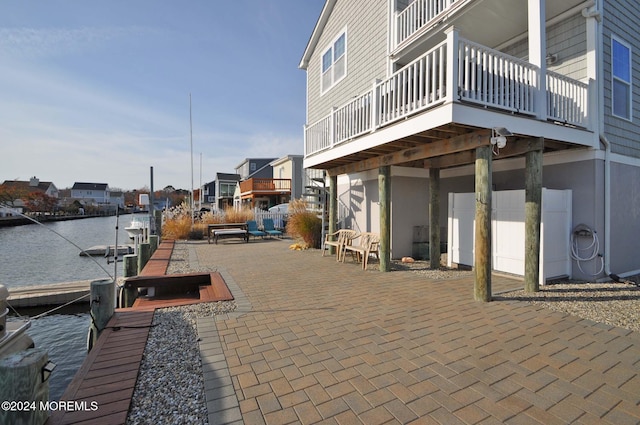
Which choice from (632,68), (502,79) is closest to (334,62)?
(502,79)

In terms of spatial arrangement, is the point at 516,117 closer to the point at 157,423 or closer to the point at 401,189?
the point at 401,189

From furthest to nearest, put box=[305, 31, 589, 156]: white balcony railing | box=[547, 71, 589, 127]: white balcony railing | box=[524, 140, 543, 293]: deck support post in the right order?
box=[547, 71, 589, 127]: white balcony railing < box=[524, 140, 543, 293]: deck support post < box=[305, 31, 589, 156]: white balcony railing

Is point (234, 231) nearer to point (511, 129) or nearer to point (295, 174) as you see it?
point (511, 129)

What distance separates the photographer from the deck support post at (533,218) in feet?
17.3

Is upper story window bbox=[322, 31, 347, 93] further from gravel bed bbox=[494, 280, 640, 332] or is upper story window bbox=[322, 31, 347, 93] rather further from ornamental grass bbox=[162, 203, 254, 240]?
gravel bed bbox=[494, 280, 640, 332]

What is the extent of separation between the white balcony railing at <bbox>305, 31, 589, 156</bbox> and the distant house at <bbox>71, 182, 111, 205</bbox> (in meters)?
86.2

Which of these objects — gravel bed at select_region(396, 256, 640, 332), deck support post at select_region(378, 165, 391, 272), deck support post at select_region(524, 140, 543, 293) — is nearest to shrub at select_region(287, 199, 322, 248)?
deck support post at select_region(378, 165, 391, 272)

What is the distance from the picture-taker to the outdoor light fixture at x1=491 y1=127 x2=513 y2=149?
462 cm

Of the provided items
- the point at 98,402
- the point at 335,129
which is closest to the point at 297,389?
the point at 98,402

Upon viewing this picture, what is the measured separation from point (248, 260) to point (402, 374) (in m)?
6.59

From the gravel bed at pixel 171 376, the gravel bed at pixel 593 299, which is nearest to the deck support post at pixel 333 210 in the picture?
the gravel bed at pixel 593 299

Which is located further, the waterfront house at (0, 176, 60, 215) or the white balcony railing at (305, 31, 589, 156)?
the waterfront house at (0, 176, 60, 215)

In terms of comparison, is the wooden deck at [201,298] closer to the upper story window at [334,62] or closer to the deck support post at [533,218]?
the deck support post at [533,218]

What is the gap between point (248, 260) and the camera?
873cm
